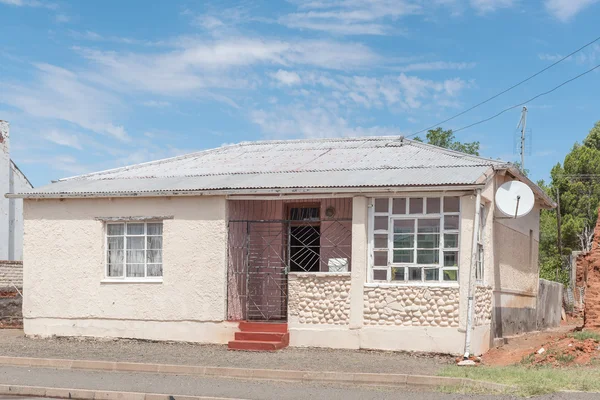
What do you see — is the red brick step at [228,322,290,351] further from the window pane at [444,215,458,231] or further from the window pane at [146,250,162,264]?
the window pane at [444,215,458,231]

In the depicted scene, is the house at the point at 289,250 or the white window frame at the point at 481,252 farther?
the white window frame at the point at 481,252

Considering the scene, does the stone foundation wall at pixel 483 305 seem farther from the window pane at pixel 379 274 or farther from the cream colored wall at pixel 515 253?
the window pane at pixel 379 274

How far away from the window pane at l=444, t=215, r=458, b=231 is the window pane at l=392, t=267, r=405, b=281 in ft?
3.98

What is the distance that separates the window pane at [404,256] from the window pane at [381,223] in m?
0.54

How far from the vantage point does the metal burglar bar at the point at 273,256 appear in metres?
17.5

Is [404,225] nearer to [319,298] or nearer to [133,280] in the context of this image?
[319,298]

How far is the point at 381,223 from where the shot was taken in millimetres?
16094

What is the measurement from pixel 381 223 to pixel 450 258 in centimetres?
153

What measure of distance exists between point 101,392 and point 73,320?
7445mm

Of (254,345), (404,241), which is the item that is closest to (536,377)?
(404,241)

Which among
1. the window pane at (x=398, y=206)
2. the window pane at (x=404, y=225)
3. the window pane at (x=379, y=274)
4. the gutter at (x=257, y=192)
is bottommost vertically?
the window pane at (x=379, y=274)

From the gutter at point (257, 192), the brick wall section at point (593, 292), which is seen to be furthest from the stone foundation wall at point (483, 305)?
the gutter at point (257, 192)

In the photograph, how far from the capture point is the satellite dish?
53.3 ft

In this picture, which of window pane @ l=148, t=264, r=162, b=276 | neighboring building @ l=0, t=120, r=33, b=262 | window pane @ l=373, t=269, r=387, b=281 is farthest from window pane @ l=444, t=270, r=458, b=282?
neighboring building @ l=0, t=120, r=33, b=262
